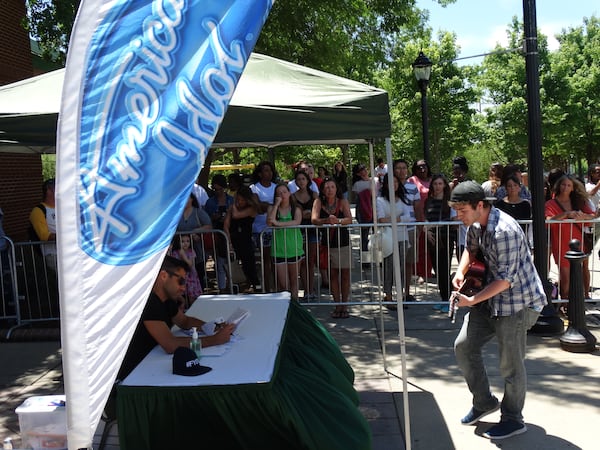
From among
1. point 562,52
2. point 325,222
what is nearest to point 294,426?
point 325,222

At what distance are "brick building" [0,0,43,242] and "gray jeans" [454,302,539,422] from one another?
11379 mm

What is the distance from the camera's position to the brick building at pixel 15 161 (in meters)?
12.7

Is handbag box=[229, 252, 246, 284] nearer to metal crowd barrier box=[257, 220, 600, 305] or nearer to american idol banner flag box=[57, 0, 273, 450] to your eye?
metal crowd barrier box=[257, 220, 600, 305]

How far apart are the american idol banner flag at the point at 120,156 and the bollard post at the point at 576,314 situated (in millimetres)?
4710

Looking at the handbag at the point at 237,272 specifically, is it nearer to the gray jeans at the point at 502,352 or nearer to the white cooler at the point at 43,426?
the gray jeans at the point at 502,352

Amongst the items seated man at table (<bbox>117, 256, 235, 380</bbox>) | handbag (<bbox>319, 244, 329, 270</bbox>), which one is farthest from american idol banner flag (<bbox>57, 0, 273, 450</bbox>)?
handbag (<bbox>319, 244, 329, 270</bbox>)

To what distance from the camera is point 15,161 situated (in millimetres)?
13305

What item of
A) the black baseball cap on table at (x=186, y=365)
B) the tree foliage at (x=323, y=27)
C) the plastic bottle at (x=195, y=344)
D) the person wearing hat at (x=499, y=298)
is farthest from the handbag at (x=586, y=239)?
the tree foliage at (x=323, y=27)

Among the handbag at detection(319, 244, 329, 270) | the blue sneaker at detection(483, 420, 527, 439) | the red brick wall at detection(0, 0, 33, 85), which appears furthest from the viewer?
the red brick wall at detection(0, 0, 33, 85)

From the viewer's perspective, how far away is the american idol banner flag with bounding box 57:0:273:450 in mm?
1962

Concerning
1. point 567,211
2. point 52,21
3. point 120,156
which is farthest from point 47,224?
point 567,211

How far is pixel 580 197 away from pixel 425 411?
145 inches

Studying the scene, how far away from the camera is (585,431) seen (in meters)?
4.20

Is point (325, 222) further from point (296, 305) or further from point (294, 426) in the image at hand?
point (294, 426)
